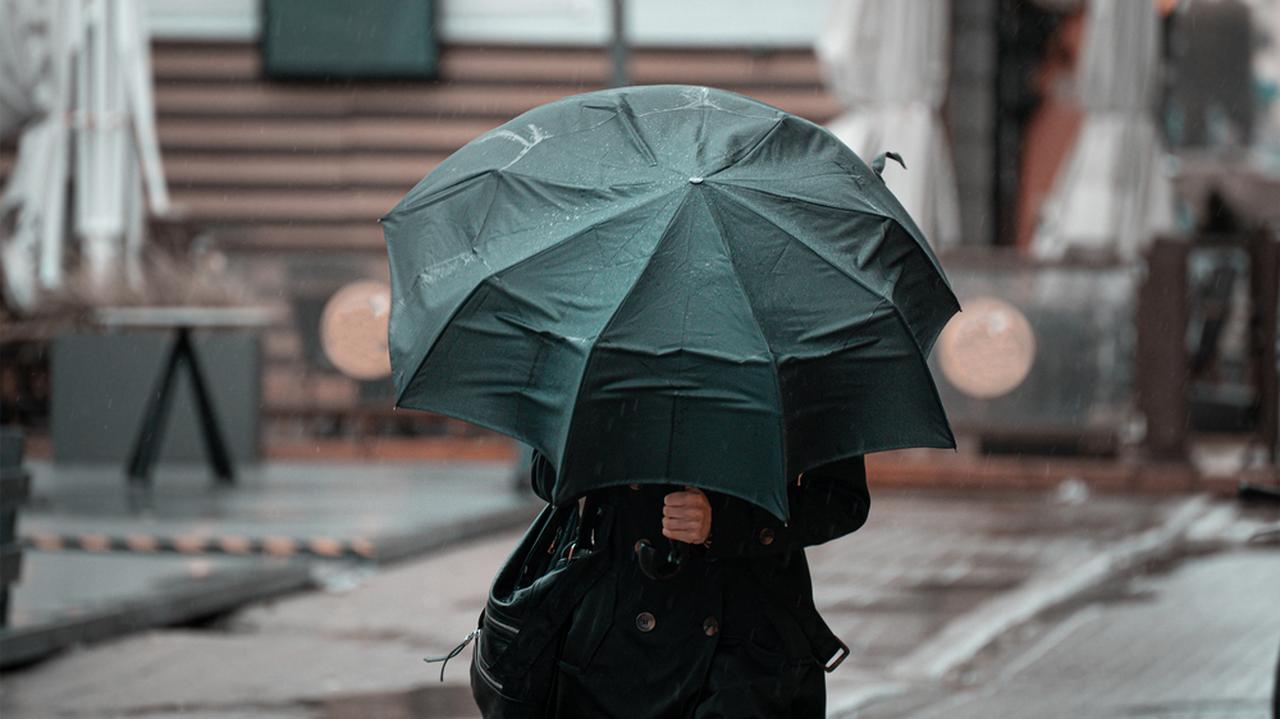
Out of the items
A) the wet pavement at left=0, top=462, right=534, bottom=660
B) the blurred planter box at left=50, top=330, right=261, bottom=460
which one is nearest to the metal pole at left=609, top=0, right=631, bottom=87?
the wet pavement at left=0, top=462, right=534, bottom=660

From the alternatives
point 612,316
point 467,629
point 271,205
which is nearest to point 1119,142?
point 271,205

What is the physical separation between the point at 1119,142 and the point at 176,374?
23.4 feet

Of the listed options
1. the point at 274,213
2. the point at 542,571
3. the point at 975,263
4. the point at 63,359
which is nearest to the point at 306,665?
the point at 542,571

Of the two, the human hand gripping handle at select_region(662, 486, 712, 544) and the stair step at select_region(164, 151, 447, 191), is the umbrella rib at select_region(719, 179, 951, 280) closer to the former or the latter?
the human hand gripping handle at select_region(662, 486, 712, 544)

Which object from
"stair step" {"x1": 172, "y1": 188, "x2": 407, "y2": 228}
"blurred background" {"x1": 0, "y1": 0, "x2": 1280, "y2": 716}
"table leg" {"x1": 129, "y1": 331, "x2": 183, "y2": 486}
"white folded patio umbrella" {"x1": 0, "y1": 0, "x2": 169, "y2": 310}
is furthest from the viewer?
"stair step" {"x1": 172, "y1": 188, "x2": 407, "y2": 228}

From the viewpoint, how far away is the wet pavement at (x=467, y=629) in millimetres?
7043

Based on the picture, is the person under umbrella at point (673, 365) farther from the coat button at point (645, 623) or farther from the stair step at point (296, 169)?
the stair step at point (296, 169)

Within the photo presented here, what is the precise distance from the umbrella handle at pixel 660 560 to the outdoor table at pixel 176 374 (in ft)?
30.7

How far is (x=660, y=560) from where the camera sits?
3.72 m

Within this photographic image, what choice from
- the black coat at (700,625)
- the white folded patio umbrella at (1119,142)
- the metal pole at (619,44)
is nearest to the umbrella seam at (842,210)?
the black coat at (700,625)

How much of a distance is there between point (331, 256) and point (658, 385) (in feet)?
40.7

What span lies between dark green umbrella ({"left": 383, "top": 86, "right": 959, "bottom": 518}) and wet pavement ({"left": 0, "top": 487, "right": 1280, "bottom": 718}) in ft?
10.6

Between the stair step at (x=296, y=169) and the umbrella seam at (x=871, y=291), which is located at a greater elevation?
the umbrella seam at (x=871, y=291)

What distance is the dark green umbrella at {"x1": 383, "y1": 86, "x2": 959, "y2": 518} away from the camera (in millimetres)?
3576
